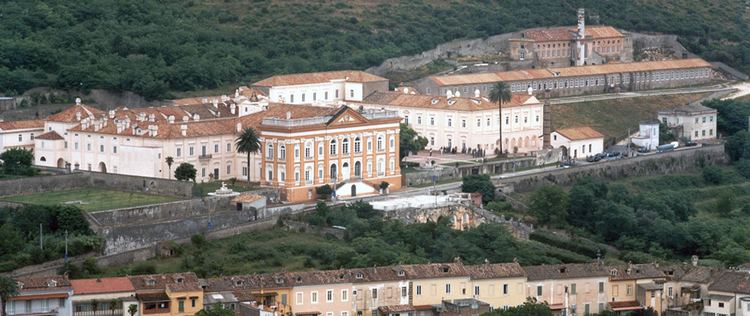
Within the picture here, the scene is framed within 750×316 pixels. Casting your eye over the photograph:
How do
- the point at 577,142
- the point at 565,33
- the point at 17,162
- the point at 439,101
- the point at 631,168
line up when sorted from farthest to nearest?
the point at 565,33, the point at 577,142, the point at 439,101, the point at 631,168, the point at 17,162

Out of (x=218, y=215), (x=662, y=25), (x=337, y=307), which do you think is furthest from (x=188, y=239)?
(x=662, y=25)

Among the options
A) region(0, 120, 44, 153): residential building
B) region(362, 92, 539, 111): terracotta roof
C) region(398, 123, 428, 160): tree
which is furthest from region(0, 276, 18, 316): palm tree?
region(362, 92, 539, 111): terracotta roof

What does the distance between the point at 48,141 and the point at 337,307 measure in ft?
69.8

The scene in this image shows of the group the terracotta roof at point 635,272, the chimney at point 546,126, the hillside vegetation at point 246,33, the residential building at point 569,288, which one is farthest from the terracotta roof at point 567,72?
the residential building at point 569,288

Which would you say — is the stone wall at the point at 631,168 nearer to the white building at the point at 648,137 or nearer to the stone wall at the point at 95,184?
the white building at the point at 648,137

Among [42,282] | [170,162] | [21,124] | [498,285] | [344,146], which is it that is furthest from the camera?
[21,124]

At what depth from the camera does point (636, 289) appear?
7412 cm

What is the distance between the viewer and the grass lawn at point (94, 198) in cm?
7956

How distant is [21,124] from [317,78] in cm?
1480

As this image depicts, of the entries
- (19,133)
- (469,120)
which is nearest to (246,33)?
(469,120)

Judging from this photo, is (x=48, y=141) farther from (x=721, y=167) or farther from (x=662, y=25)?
(x=662, y=25)

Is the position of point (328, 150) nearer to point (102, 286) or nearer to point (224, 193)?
point (224, 193)

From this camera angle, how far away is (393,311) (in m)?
70.6

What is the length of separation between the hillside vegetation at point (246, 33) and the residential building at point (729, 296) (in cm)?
3199
